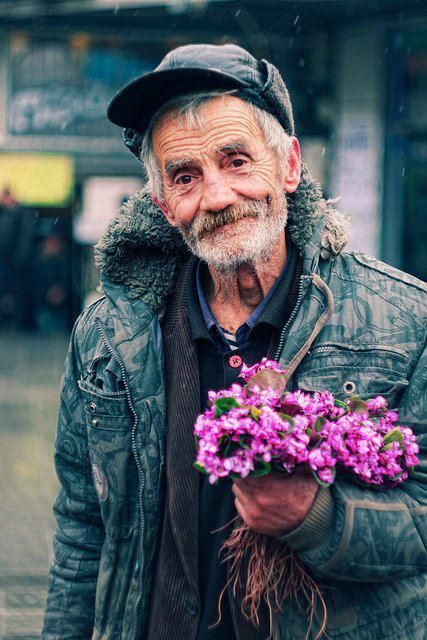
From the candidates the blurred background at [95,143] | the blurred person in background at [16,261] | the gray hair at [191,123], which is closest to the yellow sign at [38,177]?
the blurred background at [95,143]

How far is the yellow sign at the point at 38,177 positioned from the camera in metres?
14.2

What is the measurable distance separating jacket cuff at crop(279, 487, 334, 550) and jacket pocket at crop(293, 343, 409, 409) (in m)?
0.26

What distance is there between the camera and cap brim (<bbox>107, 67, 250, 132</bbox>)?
2.07 m

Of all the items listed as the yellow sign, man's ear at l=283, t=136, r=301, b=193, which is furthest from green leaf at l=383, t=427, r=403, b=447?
the yellow sign

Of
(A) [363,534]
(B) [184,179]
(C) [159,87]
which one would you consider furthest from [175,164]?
(A) [363,534]

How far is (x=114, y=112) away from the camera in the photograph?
2.23m

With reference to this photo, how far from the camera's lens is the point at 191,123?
2137 millimetres

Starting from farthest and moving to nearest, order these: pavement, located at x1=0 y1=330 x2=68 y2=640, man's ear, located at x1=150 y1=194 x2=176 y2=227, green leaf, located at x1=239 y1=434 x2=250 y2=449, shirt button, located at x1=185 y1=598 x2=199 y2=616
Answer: pavement, located at x1=0 y1=330 x2=68 y2=640, man's ear, located at x1=150 y1=194 x2=176 y2=227, shirt button, located at x1=185 y1=598 x2=199 y2=616, green leaf, located at x1=239 y1=434 x2=250 y2=449

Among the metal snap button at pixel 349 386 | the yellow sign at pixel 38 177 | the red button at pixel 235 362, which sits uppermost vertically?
the yellow sign at pixel 38 177

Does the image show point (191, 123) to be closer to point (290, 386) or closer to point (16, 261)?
point (290, 386)

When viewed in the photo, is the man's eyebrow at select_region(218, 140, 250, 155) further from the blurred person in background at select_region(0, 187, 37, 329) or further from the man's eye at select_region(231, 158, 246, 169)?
the blurred person in background at select_region(0, 187, 37, 329)

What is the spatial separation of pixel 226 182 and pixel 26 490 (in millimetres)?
4651

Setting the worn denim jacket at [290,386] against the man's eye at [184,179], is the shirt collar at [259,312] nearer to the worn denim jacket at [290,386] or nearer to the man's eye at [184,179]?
the worn denim jacket at [290,386]

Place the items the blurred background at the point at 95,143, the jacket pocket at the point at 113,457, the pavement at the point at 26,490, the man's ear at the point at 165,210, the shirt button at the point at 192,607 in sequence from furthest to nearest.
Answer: the blurred background at the point at 95,143
the pavement at the point at 26,490
the man's ear at the point at 165,210
the jacket pocket at the point at 113,457
the shirt button at the point at 192,607
